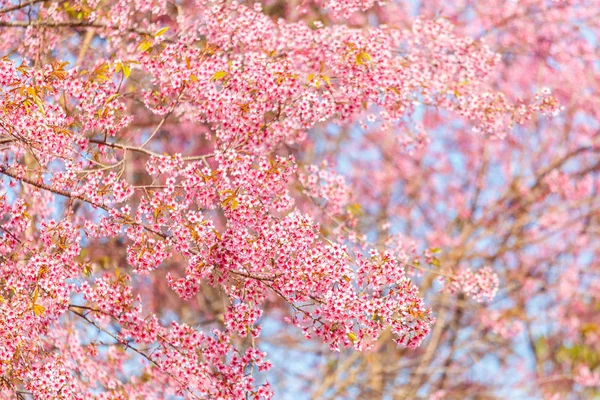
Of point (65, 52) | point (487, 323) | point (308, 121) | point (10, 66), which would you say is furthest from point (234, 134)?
point (487, 323)

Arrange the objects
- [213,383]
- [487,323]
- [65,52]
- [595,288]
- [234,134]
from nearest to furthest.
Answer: [213,383] → [234,134] → [65,52] → [487,323] → [595,288]

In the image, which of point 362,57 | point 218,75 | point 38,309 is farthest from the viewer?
point 362,57

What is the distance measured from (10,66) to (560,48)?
34.0 ft

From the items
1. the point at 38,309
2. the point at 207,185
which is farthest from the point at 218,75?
the point at 38,309

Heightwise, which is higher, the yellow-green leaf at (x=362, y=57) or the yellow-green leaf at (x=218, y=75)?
the yellow-green leaf at (x=362, y=57)

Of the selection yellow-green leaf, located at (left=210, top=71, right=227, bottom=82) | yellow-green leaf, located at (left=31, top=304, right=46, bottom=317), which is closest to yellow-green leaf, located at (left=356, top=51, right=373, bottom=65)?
yellow-green leaf, located at (left=210, top=71, right=227, bottom=82)

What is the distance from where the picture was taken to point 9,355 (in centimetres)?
485

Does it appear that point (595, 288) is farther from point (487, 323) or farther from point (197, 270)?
point (197, 270)

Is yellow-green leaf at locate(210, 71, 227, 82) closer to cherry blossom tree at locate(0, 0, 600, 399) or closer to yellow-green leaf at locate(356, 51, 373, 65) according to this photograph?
cherry blossom tree at locate(0, 0, 600, 399)

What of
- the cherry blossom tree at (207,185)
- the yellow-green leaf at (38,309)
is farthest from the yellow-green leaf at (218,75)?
the yellow-green leaf at (38,309)

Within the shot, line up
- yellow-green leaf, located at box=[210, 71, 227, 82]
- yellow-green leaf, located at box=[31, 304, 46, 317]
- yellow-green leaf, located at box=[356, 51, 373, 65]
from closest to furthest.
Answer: yellow-green leaf, located at box=[31, 304, 46, 317] → yellow-green leaf, located at box=[210, 71, 227, 82] → yellow-green leaf, located at box=[356, 51, 373, 65]

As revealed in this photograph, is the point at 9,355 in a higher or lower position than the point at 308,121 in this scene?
lower

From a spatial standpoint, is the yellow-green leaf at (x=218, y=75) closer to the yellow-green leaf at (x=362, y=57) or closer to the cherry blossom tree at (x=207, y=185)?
the cherry blossom tree at (x=207, y=185)

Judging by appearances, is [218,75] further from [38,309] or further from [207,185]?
[38,309]
